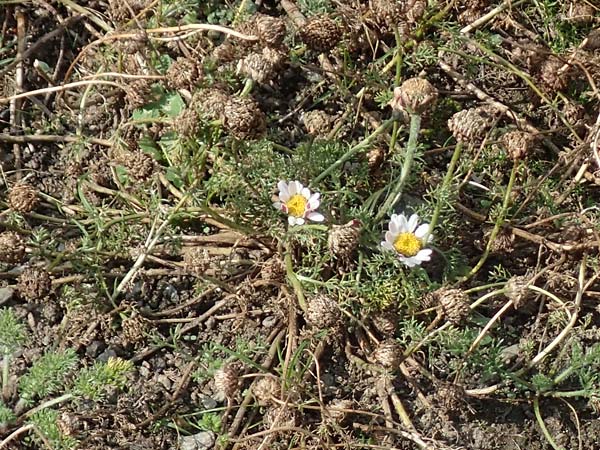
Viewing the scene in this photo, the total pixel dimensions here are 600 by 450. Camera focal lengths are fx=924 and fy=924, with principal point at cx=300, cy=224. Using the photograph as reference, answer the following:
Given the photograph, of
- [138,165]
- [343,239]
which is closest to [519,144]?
[343,239]

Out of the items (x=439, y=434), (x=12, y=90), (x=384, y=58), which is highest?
(x=384, y=58)

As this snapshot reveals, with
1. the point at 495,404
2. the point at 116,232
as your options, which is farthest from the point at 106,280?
the point at 495,404

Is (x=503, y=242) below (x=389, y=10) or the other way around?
below

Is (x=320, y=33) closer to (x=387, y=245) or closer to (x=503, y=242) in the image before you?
(x=387, y=245)

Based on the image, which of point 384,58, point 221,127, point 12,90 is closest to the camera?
point 221,127

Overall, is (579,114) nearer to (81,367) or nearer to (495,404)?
(495,404)

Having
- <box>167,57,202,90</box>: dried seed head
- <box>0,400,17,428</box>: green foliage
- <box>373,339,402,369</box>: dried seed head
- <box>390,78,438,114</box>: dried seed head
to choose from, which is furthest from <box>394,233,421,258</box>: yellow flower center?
<box>0,400,17,428</box>: green foliage

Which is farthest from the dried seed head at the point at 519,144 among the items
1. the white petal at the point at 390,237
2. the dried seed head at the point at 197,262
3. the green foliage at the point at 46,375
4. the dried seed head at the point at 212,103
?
the green foliage at the point at 46,375
